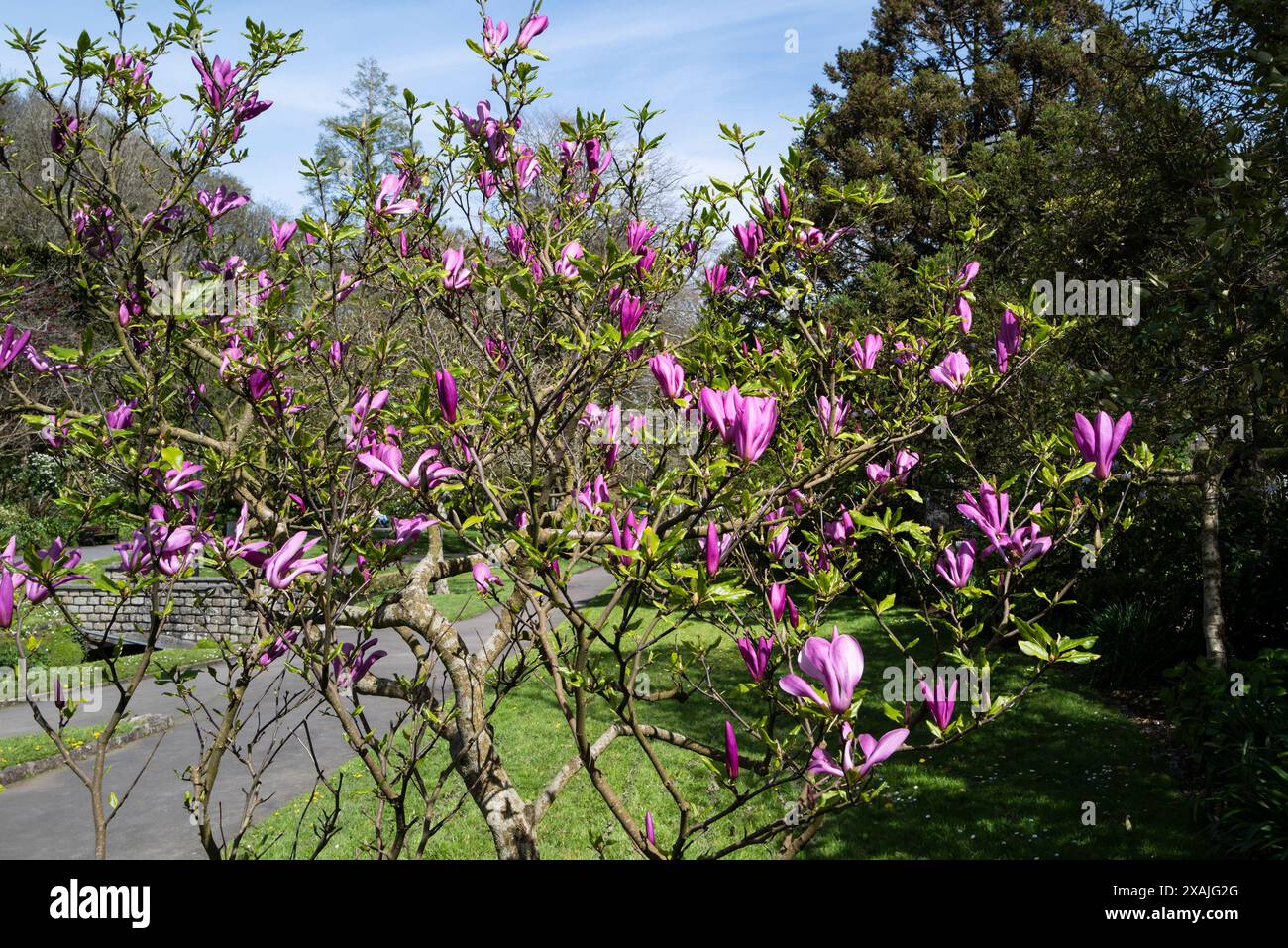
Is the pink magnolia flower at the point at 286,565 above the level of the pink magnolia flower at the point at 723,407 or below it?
below

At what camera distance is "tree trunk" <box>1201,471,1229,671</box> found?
6277 millimetres

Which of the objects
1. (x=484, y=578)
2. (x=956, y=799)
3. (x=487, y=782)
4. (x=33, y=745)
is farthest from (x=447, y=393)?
(x=33, y=745)

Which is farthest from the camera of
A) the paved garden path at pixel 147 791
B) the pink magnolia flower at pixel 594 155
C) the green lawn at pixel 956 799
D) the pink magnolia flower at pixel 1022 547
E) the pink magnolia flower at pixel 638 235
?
the paved garden path at pixel 147 791

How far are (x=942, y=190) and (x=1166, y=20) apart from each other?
401 centimetres

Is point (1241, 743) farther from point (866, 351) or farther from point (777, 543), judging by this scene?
point (777, 543)

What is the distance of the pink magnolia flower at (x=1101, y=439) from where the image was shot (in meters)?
2.08

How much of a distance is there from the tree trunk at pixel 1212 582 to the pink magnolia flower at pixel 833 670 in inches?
235

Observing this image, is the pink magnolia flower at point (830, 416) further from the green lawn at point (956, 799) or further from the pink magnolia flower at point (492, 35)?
the green lawn at point (956, 799)

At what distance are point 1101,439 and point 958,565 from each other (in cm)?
44

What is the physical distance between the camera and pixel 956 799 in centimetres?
596

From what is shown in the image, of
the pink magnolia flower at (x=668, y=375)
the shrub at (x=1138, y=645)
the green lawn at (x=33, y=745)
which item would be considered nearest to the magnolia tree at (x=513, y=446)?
the pink magnolia flower at (x=668, y=375)

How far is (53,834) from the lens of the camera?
5934mm

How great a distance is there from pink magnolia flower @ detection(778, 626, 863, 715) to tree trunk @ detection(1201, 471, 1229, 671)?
596 cm
